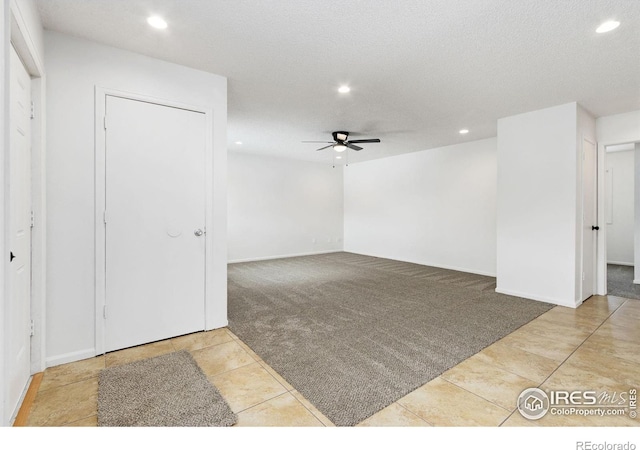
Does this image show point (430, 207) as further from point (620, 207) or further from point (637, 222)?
point (620, 207)

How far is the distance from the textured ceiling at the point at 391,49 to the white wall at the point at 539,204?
0.30 meters

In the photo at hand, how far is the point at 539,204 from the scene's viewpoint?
12.7 ft

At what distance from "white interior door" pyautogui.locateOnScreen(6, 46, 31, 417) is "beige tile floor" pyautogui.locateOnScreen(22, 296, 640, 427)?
232mm

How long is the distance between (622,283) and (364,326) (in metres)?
4.88

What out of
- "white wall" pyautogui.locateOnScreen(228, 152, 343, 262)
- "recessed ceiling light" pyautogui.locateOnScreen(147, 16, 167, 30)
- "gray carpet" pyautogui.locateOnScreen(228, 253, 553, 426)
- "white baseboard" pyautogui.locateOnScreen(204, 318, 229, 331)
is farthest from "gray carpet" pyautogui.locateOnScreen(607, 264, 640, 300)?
"recessed ceiling light" pyautogui.locateOnScreen(147, 16, 167, 30)

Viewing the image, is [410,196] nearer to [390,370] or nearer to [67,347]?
[390,370]

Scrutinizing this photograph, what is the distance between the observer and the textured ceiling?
2.00 metres

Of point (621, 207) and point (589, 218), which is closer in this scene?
point (589, 218)

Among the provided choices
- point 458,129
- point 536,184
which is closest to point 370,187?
point 458,129

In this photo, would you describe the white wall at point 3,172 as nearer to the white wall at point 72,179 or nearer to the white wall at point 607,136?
the white wall at point 72,179

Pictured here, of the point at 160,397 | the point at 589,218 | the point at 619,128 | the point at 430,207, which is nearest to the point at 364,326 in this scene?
the point at 160,397

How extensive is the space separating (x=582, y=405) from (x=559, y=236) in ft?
8.44

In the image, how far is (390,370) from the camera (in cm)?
216

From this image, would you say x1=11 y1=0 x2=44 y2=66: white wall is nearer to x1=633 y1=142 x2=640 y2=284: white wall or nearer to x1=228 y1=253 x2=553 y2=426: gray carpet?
x1=228 y1=253 x2=553 y2=426: gray carpet
